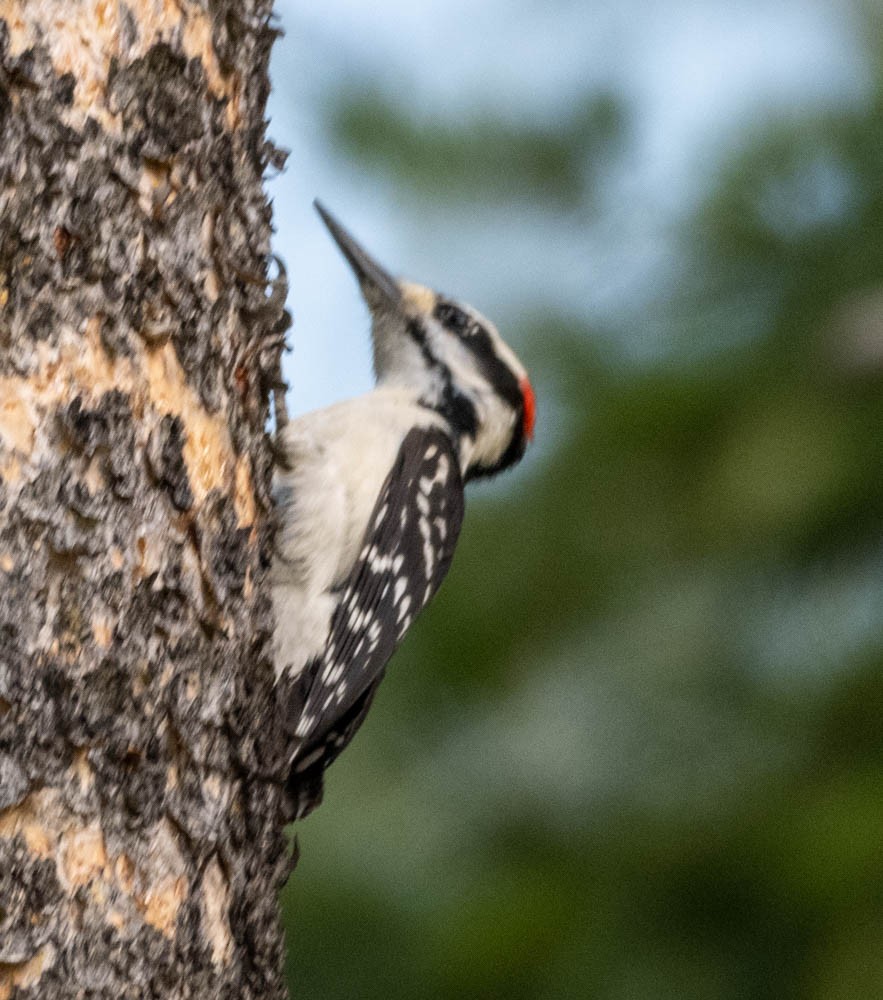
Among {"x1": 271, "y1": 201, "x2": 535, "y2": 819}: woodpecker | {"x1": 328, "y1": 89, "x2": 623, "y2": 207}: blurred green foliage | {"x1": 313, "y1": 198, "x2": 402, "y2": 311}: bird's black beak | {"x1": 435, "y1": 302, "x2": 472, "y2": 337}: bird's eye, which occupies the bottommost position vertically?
{"x1": 271, "y1": 201, "x2": 535, "y2": 819}: woodpecker

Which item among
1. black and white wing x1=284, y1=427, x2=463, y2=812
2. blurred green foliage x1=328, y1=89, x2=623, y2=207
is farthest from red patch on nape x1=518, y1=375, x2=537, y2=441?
blurred green foliage x1=328, y1=89, x2=623, y2=207

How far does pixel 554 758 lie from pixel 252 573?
210 cm

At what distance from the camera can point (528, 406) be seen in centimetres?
412

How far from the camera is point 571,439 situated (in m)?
4.56

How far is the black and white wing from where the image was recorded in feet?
10.1

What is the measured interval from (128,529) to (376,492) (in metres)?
1.45

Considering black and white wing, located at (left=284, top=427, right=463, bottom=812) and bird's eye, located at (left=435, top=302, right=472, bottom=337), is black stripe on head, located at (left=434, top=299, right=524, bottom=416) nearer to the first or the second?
bird's eye, located at (left=435, top=302, right=472, bottom=337)

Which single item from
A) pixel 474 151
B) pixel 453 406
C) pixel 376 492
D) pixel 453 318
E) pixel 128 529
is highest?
pixel 474 151

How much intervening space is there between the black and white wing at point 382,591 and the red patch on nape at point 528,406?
33cm

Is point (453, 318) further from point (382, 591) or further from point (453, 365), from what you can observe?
point (382, 591)

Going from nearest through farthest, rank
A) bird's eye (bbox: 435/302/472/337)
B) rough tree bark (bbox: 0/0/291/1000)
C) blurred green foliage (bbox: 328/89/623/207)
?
rough tree bark (bbox: 0/0/291/1000)
bird's eye (bbox: 435/302/472/337)
blurred green foliage (bbox: 328/89/623/207)

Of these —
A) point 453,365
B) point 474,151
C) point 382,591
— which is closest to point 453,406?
point 453,365

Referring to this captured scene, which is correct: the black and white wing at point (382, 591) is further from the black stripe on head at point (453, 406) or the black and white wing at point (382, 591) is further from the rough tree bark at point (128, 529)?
the rough tree bark at point (128, 529)

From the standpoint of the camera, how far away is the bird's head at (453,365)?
161 inches
